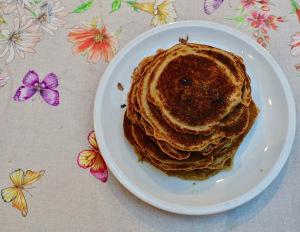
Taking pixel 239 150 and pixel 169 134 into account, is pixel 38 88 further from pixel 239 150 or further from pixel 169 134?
pixel 239 150

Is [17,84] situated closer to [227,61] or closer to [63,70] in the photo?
[63,70]

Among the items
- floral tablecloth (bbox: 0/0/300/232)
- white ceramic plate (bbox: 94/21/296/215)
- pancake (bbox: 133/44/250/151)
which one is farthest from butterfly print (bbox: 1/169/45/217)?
pancake (bbox: 133/44/250/151)

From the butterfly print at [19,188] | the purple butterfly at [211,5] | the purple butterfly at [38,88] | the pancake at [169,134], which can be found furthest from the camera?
the purple butterfly at [211,5]

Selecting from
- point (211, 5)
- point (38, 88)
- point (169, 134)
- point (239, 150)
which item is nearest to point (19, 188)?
point (38, 88)

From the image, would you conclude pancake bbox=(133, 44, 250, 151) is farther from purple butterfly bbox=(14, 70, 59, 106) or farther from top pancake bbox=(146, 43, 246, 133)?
purple butterfly bbox=(14, 70, 59, 106)

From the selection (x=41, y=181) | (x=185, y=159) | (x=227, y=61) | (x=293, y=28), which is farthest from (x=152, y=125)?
(x=293, y=28)

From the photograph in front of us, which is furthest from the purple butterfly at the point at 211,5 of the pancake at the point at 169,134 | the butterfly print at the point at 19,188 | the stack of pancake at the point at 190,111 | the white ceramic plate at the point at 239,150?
the butterfly print at the point at 19,188

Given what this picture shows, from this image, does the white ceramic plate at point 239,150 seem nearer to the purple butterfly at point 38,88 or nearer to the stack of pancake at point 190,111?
the stack of pancake at point 190,111

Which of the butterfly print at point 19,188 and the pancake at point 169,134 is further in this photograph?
the butterfly print at point 19,188
